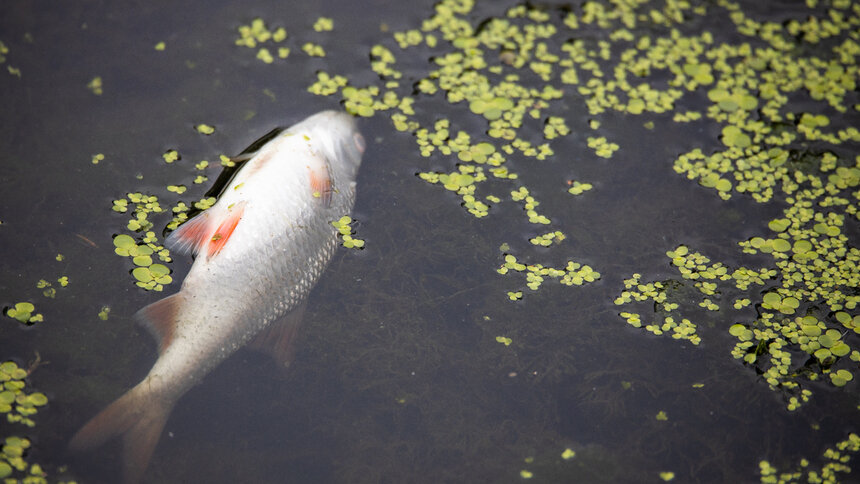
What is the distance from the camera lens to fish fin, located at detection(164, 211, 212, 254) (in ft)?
9.99

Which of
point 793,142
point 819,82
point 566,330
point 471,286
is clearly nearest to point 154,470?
point 471,286

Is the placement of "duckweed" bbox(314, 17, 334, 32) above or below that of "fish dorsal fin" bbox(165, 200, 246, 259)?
above

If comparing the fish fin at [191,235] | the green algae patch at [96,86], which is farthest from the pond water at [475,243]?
the fish fin at [191,235]

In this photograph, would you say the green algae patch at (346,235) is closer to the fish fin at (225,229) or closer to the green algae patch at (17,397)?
the fish fin at (225,229)

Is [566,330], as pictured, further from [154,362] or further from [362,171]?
[154,362]

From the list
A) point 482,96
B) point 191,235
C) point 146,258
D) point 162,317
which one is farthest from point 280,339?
point 482,96

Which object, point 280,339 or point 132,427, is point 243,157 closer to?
point 280,339

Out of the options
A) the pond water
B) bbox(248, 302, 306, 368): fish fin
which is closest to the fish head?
the pond water

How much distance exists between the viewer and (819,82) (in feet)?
14.2

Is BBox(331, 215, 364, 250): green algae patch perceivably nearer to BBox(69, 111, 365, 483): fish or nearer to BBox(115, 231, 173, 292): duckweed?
BBox(69, 111, 365, 483): fish

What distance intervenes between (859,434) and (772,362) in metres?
0.45

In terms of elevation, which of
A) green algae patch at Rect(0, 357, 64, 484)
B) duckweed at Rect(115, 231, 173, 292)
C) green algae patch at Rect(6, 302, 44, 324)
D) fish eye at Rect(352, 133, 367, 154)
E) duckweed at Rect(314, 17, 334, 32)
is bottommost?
green algae patch at Rect(0, 357, 64, 484)

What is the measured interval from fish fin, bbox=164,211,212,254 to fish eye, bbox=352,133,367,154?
0.90m

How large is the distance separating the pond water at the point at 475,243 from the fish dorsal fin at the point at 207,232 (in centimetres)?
14
